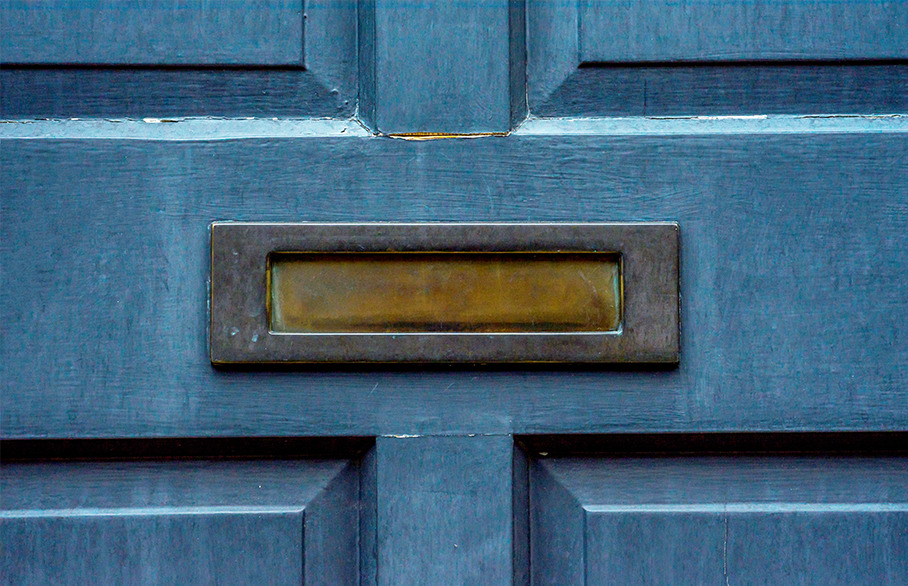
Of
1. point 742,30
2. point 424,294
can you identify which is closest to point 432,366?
point 424,294

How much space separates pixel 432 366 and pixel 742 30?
30cm

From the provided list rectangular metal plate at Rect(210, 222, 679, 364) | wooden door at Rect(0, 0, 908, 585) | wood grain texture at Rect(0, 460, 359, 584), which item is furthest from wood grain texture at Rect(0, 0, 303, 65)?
wood grain texture at Rect(0, 460, 359, 584)

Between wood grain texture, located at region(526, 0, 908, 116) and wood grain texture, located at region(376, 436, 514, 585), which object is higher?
wood grain texture, located at region(526, 0, 908, 116)

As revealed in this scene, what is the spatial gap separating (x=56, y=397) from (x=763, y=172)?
0.48m

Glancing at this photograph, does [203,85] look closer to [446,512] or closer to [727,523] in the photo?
[446,512]

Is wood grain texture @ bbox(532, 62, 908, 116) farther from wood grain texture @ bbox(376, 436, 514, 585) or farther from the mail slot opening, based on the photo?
wood grain texture @ bbox(376, 436, 514, 585)

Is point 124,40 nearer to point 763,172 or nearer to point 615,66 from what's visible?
point 615,66

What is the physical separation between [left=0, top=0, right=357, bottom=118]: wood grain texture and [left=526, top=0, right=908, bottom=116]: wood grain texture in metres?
0.13

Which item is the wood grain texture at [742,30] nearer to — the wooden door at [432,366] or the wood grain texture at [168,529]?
the wooden door at [432,366]

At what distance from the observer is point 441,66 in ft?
1.34

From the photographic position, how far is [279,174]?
408 mm

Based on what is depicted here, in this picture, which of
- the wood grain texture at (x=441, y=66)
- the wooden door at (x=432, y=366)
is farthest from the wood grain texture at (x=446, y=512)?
the wood grain texture at (x=441, y=66)

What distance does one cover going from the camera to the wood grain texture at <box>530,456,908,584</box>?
1.34 feet

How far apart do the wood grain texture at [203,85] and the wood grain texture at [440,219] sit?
26 millimetres
